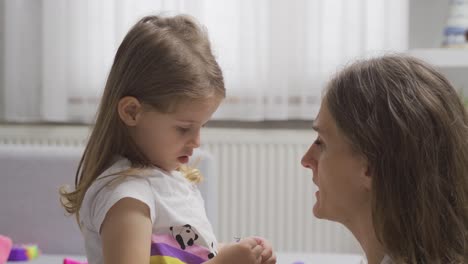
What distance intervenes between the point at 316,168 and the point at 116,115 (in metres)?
0.41

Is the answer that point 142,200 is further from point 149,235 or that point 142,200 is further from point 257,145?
point 257,145

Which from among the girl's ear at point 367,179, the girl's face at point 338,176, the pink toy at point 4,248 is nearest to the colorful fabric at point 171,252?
the girl's face at point 338,176

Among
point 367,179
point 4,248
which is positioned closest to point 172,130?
point 367,179

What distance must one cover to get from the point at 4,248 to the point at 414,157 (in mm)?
1472

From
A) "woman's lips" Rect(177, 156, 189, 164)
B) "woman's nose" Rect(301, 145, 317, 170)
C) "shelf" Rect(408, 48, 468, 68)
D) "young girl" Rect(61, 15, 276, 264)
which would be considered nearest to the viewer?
"woman's nose" Rect(301, 145, 317, 170)

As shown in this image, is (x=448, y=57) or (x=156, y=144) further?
(x=448, y=57)

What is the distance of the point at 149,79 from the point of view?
138cm

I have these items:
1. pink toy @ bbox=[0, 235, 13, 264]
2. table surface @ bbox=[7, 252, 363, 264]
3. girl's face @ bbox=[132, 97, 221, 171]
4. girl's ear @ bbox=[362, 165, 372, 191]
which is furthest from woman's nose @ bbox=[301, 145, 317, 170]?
pink toy @ bbox=[0, 235, 13, 264]

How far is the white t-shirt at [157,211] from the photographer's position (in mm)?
1332

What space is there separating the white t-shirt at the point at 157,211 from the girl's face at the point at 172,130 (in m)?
0.04

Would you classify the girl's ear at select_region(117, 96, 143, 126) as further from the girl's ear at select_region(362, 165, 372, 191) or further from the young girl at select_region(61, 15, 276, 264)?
the girl's ear at select_region(362, 165, 372, 191)

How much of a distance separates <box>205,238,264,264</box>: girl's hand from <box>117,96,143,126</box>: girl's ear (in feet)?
0.97

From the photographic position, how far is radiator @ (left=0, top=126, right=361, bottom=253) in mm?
3398

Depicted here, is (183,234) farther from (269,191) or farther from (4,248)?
(269,191)
